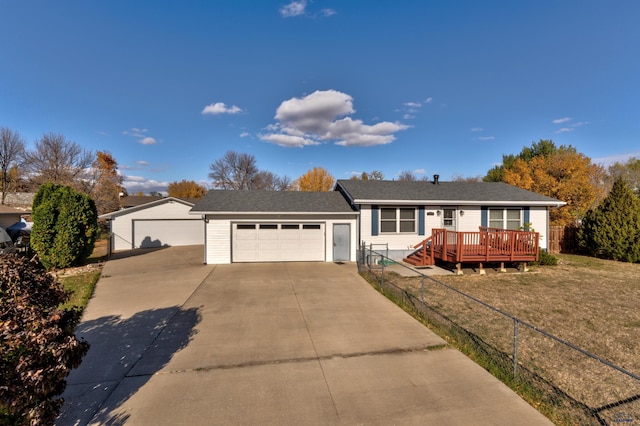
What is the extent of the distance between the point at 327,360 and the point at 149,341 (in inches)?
134

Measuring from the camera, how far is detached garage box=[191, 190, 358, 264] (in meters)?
13.1

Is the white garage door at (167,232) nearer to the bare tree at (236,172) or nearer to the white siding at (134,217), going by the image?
the white siding at (134,217)

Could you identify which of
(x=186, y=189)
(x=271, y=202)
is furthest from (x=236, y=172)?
(x=271, y=202)

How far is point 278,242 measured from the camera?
44.7 ft

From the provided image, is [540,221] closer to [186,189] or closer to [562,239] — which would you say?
[562,239]

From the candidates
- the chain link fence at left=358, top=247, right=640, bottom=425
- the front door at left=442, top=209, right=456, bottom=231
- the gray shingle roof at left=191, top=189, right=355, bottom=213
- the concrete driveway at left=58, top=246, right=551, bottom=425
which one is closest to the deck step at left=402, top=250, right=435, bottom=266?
the front door at left=442, top=209, right=456, bottom=231

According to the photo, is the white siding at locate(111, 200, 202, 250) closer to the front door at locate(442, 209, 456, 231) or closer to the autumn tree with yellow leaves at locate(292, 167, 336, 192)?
the front door at locate(442, 209, 456, 231)

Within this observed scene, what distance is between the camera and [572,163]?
853 inches

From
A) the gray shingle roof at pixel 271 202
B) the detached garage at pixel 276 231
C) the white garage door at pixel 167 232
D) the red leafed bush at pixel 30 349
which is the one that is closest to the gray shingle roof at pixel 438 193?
the gray shingle roof at pixel 271 202

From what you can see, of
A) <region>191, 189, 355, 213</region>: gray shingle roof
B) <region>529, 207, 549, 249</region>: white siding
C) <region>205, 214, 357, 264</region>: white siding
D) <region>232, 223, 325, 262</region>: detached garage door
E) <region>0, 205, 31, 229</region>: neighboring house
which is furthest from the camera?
<region>0, 205, 31, 229</region>: neighboring house

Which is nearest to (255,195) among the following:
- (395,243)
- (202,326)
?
(395,243)

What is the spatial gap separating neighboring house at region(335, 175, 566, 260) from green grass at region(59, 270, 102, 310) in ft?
32.3

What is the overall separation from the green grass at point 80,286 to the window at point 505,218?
1609cm

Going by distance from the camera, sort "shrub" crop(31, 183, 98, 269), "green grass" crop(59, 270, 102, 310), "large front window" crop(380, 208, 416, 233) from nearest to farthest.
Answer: "green grass" crop(59, 270, 102, 310) → "shrub" crop(31, 183, 98, 269) → "large front window" crop(380, 208, 416, 233)
